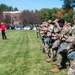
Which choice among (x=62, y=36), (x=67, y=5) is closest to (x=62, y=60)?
(x=62, y=36)

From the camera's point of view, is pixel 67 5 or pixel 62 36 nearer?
pixel 62 36

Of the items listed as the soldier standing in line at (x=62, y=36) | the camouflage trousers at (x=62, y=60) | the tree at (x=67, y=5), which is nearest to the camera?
the soldier standing in line at (x=62, y=36)

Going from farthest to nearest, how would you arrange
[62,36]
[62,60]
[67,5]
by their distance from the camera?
[67,5] → [62,60] → [62,36]

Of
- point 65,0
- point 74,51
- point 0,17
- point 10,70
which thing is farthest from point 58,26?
point 0,17

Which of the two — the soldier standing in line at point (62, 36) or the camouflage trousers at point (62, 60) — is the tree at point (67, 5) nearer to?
the camouflage trousers at point (62, 60)

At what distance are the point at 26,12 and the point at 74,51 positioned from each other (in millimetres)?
133129

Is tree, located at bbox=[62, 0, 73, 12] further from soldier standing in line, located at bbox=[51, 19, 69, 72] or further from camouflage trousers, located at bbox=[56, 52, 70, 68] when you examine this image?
soldier standing in line, located at bbox=[51, 19, 69, 72]

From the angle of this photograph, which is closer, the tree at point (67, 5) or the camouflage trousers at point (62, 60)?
the camouflage trousers at point (62, 60)

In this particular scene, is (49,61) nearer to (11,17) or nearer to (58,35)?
(58,35)

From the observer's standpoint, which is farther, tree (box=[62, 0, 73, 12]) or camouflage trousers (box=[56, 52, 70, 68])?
tree (box=[62, 0, 73, 12])

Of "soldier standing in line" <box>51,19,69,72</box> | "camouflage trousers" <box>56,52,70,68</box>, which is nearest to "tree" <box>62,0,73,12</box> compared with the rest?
"camouflage trousers" <box>56,52,70,68</box>

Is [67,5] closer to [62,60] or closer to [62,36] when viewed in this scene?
[62,60]

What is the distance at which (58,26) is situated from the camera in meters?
13.0

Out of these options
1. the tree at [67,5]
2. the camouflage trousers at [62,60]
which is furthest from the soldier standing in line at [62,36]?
A: the tree at [67,5]
